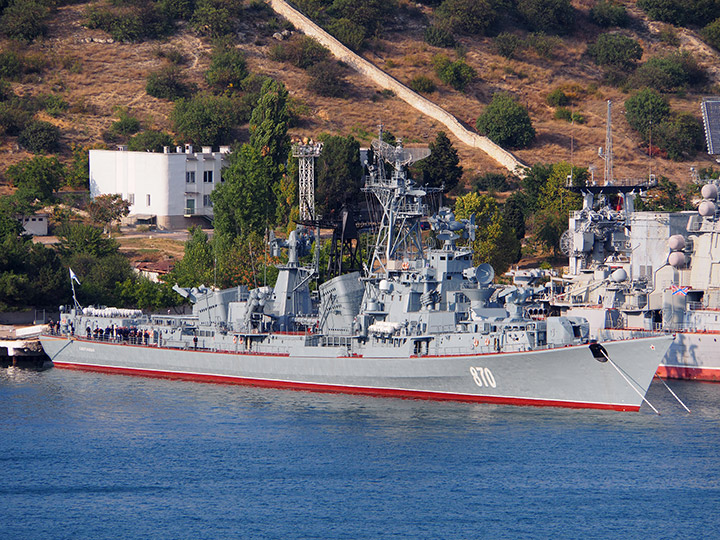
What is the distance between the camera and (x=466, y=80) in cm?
11644

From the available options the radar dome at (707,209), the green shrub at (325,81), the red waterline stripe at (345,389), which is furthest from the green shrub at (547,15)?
the red waterline stripe at (345,389)

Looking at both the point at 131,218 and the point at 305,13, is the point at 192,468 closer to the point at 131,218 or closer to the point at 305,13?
the point at 131,218

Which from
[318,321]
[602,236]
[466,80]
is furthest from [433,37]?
[318,321]

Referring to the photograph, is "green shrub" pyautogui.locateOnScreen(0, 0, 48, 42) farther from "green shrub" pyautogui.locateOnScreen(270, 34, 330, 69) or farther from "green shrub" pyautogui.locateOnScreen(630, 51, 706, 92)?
"green shrub" pyautogui.locateOnScreen(630, 51, 706, 92)

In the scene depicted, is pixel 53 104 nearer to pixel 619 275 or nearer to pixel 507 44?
pixel 507 44

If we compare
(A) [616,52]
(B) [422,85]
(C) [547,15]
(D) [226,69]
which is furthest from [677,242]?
(C) [547,15]

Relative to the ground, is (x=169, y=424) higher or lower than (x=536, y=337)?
lower

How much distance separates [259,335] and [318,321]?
125 inches

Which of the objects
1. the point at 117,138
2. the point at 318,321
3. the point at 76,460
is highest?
the point at 117,138

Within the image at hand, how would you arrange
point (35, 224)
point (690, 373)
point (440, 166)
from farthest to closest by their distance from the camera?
1. point (440, 166)
2. point (35, 224)
3. point (690, 373)

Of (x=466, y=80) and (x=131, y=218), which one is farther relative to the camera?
(x=466, y=80)

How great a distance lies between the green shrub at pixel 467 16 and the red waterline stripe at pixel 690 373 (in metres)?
71.5

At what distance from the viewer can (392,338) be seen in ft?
171

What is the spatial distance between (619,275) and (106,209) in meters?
42.8
